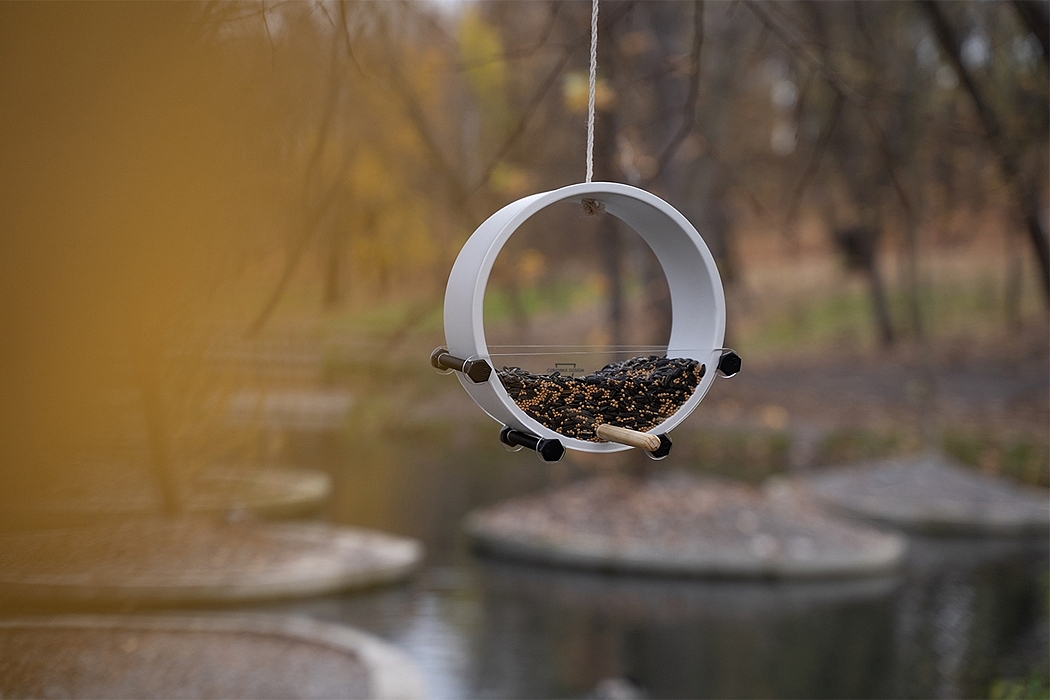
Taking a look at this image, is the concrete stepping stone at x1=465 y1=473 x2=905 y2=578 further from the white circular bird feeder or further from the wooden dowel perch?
the wooden dowel perch

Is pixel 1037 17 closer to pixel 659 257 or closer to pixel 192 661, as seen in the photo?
pixel 659 257

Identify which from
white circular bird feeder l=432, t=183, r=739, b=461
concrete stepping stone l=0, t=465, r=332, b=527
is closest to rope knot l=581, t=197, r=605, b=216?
white circular bird feeder l=432, t=183, r=739, b=461

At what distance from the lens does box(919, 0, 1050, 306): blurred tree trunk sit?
4973 mm

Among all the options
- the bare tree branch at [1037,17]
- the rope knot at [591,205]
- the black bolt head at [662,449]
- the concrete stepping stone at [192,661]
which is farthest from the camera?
the concrete stepping stone at [192,661]

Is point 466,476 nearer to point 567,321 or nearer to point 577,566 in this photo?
point 577,566

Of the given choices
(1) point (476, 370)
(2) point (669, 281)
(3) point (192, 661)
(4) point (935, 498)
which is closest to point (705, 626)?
(3) point (192, 661)

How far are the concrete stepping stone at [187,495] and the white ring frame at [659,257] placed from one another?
3227 mm

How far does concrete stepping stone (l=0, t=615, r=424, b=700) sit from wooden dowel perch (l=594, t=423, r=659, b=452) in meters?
3.39

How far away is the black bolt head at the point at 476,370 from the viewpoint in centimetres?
254

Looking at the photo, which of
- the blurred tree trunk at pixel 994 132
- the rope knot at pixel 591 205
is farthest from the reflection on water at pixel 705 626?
the rope knot at pixel 591 205

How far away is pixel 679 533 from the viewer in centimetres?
978

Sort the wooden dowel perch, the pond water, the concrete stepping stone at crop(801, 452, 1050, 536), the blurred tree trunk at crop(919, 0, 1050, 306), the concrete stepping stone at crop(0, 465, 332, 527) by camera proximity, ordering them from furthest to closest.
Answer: the concrete stepping stone at crop(801, 452, 1050, 536) → the pond water → the concrete stepping stone at crop(0, 465, 332, 527) → the blurred tree trunk at crop(919, 0, 1050, 306) → the wooden dowel perch

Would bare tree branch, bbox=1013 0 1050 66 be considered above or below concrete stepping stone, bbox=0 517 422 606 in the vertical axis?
above

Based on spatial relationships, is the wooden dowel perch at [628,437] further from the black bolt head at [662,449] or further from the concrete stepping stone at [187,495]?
the concrete stepping stone at [187,495]
